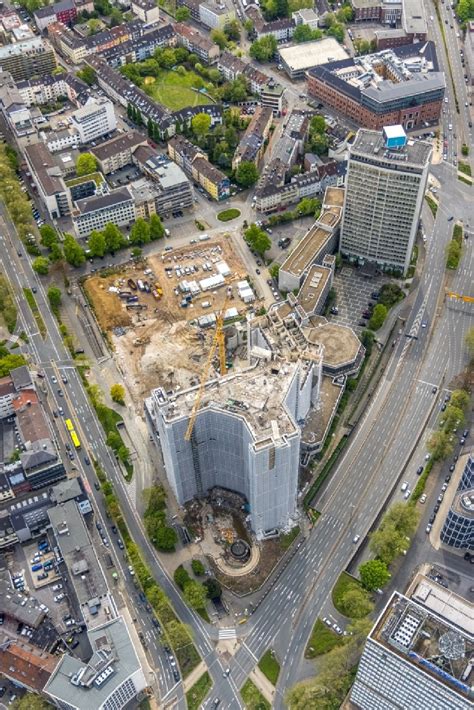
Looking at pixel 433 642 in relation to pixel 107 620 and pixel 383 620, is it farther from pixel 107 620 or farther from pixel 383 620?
pixel 107 620

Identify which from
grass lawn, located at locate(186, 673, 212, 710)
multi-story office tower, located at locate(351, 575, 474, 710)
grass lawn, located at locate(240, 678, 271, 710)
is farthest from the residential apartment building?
multi-story office tower, located at locate(351, 575, 474, 710)

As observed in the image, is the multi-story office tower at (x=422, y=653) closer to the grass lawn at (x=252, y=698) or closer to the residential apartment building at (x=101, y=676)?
the grass lawn at (x=252, y=698)

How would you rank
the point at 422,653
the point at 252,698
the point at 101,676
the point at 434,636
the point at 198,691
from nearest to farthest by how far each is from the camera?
the point at 422,653
the point at 434,636
the point at 101,676
the point at 252,698
the point at 198,691

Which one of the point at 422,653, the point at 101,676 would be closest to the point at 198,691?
the point at 101,676

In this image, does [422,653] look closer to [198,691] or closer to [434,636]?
[434,636]

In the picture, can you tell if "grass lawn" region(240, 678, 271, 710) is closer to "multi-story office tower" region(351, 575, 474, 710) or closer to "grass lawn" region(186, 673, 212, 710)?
"grass lawn" region(186, 673, 212, 710)

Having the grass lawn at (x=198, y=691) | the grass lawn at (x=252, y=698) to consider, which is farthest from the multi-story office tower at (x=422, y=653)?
the grass lawn at (x=198, y=691)
